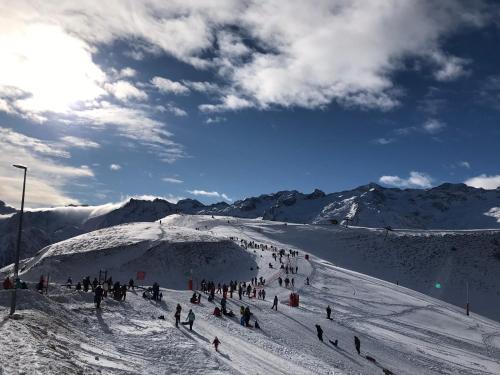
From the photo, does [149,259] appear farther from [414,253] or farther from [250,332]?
[414,253]

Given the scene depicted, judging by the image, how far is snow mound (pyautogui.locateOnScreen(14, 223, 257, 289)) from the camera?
68938 millimetres

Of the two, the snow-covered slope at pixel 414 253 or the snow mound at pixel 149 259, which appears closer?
the snow mound at pixel 149 259

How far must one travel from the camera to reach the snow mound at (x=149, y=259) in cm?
6894

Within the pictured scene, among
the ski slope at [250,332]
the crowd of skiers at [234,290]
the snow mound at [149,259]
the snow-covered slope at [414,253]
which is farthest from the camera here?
the snow-covered slope at [414,253]

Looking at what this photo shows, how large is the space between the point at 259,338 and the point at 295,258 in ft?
157

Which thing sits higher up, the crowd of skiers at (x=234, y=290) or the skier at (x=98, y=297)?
the skier at (x=98, y=297)

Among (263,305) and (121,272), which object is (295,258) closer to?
(121,272)

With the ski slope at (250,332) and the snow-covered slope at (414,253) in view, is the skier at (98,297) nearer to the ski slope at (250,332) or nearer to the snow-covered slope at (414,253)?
the ski slope at (250,332)

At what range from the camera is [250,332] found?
29719 mm

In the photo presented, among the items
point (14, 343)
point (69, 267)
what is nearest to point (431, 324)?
point (14, 343)

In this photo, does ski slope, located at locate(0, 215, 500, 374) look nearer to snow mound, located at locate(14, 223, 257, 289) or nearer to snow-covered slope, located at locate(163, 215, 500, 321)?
snow mound, located at locate(14, 223, 257, 289)

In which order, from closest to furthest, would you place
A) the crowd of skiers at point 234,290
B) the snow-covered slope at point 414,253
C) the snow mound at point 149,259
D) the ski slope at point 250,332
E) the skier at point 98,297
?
the ski slope at point 250,332, the skier at point 98,297, the crowd of skiers at point 234,290, the snow mound at point 149,259, the snow-covered slope at point 414,253

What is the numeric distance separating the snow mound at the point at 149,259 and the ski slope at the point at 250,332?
40 centimetres

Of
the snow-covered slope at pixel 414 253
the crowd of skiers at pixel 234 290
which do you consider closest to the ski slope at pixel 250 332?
the crowd of skiers at pixel 234 290
